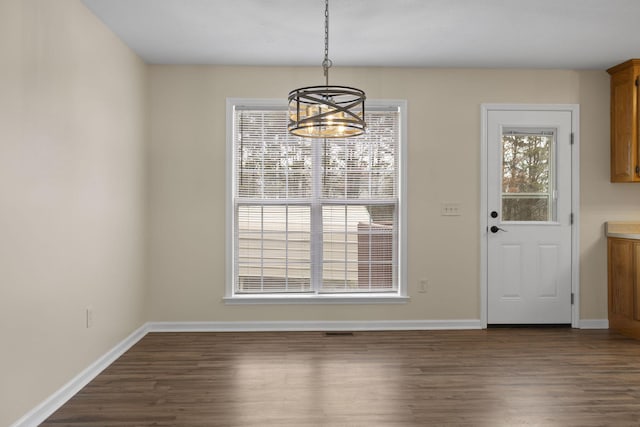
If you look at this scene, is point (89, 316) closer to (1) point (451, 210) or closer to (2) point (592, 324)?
(1) point (451, 210)

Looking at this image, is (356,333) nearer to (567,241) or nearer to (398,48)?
(567,241)

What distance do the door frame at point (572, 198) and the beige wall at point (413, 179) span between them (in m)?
0.05

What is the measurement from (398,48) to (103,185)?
263 centimetres

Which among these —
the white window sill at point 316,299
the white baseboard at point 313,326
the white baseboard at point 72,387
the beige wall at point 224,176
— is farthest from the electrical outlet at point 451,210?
the white baseboard at point 72,387

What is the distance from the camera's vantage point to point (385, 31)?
359 centimetres

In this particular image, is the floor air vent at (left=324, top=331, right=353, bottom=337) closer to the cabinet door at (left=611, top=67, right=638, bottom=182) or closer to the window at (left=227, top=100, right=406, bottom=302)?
the window at (left=227, top=100, right=406, bottom=302)

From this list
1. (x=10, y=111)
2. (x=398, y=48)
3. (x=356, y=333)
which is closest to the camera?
(x=10, y=111)

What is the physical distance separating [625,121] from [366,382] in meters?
3.51

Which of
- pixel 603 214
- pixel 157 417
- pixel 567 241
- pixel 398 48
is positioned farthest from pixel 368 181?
pixel 157 417

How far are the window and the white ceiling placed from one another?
618 millimetres

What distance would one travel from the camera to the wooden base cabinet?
4184mm

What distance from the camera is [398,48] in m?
3.98

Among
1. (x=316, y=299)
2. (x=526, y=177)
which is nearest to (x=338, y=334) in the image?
(x=316, y=299)

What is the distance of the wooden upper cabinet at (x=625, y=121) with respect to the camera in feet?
14.1
